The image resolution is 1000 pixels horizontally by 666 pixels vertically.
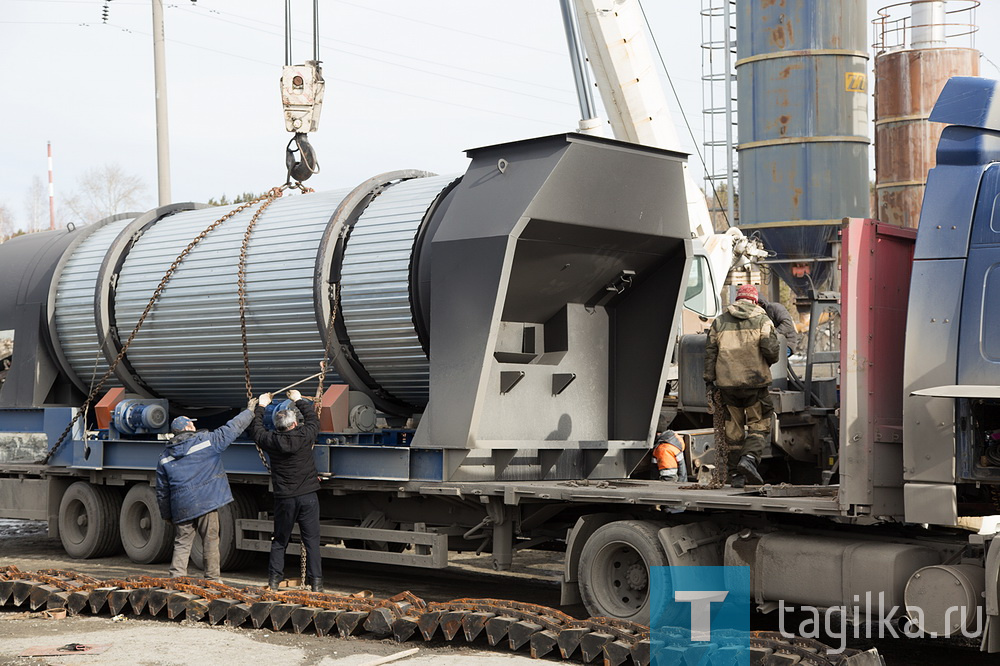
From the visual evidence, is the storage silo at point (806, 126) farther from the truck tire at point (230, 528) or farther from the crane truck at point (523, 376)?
the truck tire at point (230, 528)

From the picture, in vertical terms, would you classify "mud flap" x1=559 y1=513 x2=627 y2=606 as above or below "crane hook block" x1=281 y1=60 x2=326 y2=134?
below

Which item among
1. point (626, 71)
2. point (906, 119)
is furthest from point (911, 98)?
point (626, 71)

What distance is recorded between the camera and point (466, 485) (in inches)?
380

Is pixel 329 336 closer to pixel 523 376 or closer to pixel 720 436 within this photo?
pixel 523 376

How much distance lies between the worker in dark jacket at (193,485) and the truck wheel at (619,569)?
3667mm

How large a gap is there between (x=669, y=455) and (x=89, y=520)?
248 inches

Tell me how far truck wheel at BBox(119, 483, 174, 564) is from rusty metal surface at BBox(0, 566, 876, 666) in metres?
1.85

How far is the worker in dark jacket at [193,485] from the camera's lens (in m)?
10.7

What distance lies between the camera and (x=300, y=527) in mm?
10508

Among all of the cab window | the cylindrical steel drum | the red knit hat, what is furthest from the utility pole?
the red knit hat

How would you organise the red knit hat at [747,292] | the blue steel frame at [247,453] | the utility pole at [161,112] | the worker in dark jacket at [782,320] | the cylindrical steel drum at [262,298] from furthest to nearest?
1. the utility pole at [161,112]
2. the worker in dark jacket at [782,320]
3. the cylindrical steel drum at [262,298]
4. the blue steel frame at [247,453]
5. the red knit hat at [747,292]

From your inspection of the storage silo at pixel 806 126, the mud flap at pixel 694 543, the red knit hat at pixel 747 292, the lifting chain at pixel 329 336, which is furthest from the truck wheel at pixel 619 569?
the storage silo at pixel 806 126

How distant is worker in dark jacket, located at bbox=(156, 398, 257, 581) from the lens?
10.7m

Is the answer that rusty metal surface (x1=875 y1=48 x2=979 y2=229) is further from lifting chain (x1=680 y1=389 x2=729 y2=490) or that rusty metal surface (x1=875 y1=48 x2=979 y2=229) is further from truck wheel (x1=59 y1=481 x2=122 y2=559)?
truck wheel (x1=59 y1=481 x2=122 y2=559)
